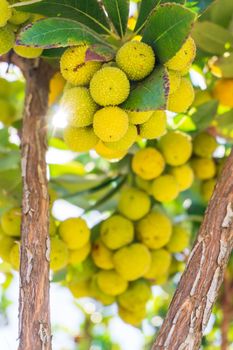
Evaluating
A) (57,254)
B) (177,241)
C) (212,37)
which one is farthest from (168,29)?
(177,241)

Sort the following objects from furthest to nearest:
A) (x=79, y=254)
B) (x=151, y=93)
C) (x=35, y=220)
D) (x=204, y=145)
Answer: (x=204, y=145) < (x=79, y=254) < (x=35, y=220) < (x=151, y=93)

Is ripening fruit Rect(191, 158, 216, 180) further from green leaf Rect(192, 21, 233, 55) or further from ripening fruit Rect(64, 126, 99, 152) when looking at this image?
ripening fruit Rect(64, 126, 99, 152)

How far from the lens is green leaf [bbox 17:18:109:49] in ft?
3.32

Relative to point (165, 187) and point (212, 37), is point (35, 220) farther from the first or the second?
point (212, 37)

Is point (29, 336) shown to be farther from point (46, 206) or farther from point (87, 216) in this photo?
point (87, 216)

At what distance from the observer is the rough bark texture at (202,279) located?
3.51ft

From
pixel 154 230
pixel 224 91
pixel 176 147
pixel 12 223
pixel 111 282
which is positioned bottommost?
pixel 111 282

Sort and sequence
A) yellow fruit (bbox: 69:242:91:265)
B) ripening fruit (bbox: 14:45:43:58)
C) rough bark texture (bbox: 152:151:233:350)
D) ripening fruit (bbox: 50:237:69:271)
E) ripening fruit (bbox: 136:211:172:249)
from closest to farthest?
rough bark texture (bbox: 152:151:233:350) → ripening fruit (bbox: 14:45:43:58) → ripening fruit (bbox: 50:237:69:271) → yellow fruit (bbox: 69:242:91:265) → ripening fruit (bbox: 136:211:172:249)

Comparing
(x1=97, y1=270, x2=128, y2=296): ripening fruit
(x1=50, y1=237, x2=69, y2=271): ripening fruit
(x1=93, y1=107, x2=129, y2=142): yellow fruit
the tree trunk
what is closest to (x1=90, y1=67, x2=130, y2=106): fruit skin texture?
(x1=93, y1=107, x2=129, y2=142): yellow fruit

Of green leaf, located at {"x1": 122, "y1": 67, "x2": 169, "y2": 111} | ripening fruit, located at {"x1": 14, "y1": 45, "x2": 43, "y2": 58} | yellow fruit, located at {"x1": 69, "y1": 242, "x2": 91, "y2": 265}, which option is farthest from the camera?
yellow fruit, located at {"x1": 69, "y1": 242, "x2": 91, "y2": 265}

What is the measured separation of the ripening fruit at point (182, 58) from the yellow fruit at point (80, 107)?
0.43 feet

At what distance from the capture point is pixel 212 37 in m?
1.50

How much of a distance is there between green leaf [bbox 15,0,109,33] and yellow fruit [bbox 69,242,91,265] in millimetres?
601

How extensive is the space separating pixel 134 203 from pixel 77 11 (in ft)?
2.10
